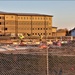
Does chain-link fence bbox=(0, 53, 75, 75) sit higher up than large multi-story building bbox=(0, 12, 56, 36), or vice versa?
large multi-story building bbox=(0, 12, 56, 36)

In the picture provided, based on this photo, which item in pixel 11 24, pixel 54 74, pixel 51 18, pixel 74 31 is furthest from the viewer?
pixel 51 18

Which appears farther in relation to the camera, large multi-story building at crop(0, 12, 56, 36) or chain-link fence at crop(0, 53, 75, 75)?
large multi-story building at crop(0, 12, 56, 36)

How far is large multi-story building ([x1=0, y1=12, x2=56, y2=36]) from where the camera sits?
387 ft

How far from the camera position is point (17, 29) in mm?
120938

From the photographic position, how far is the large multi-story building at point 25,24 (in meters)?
118

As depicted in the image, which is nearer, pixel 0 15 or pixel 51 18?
pixel 0 15

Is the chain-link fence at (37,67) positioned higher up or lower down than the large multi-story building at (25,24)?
lower down

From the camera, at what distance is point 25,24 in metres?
123

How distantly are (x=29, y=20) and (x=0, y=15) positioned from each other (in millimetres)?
16388

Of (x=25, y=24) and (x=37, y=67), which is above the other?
(x=25, y=24)

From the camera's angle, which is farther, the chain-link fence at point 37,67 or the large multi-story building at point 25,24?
the large multi-story building at point 25,24

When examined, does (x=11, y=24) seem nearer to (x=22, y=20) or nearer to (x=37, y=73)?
(x=22, y=20)

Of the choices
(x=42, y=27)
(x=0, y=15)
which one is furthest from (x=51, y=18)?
(x=0, y=15)

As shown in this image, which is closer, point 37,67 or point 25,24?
point 37,67
